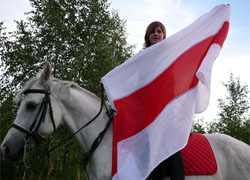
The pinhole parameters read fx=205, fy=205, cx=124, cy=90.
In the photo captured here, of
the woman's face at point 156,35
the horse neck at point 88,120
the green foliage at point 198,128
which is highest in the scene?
the woman's face at point 156,35

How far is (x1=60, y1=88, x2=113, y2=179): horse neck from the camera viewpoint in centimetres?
270

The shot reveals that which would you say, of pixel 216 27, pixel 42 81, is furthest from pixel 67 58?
pixel 216 27


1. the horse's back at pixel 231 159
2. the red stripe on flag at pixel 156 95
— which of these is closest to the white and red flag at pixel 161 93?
the red stripe on flag at pixel 156 95

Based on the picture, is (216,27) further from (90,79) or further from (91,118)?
(90,79)

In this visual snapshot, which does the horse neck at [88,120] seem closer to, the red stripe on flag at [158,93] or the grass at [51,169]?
the red stripe on flag at [158,93]

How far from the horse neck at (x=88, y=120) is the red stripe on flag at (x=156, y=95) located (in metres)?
0.17

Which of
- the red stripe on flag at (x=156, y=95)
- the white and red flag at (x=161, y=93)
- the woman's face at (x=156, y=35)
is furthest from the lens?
the woman's face at (x=156, y=35)

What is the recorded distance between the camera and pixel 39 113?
277 cm

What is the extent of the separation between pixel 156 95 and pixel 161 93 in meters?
0.08

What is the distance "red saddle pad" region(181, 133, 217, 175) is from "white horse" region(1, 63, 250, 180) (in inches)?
3.9

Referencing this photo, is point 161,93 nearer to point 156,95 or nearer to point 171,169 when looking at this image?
point 156,95

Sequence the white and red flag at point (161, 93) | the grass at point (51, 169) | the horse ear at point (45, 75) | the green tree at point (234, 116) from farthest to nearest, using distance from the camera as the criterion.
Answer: the green tree at point (234, 116)
the grass at point (51, 169)
the horse ear at point (45, 75)
the white and red flag at point (161, 93)

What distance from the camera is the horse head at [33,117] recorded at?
105 inches

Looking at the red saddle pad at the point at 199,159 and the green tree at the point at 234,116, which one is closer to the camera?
the red saddle pad at the point at 199,159
